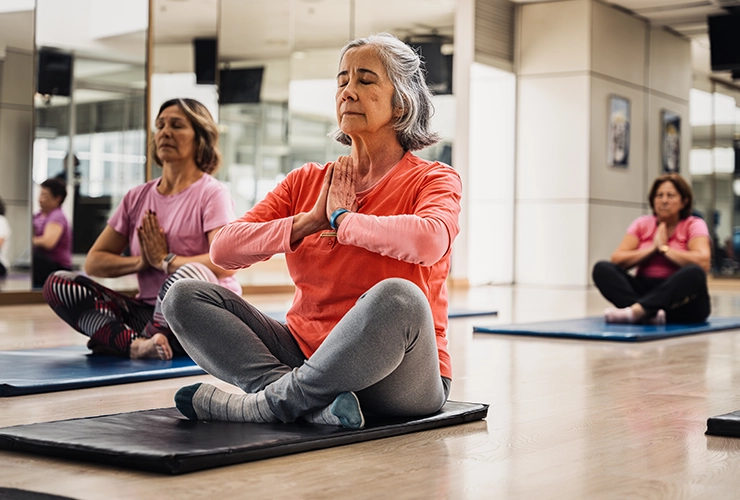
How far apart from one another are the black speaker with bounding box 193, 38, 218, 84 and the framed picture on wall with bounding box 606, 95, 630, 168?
5.27m

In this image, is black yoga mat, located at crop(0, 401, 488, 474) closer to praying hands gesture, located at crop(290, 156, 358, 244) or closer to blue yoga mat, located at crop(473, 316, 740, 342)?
praying hands gesture, located at crop(290, 156, 358, 244)

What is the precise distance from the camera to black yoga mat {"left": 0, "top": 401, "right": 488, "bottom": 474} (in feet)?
5.85

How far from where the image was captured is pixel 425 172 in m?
2.30

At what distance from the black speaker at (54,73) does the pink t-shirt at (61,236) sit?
828 millimetres

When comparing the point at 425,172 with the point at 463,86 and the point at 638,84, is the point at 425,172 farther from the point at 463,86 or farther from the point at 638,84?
the point at 638,84

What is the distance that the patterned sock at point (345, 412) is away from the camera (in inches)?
81.1

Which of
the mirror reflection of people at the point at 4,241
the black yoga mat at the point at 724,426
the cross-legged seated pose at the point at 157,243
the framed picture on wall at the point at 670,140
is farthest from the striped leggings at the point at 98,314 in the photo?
the framed picture on wall at the point at 670,140

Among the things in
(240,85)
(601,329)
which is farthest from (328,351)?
(240,85)

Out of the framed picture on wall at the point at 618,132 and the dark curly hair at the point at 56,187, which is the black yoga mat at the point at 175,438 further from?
the framed picture on wall at the point at 618,132

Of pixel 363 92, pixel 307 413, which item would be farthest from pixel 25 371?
pixel 363 92

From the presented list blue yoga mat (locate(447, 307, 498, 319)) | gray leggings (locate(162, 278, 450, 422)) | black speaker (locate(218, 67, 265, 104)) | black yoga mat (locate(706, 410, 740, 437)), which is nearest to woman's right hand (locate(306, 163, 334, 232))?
gray leggings (locate(162, 278, 450, 422))

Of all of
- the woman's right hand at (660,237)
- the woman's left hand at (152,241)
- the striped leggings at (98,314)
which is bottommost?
the striped leggings at (98,314)

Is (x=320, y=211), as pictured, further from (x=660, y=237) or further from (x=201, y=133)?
(x=660, y=237)

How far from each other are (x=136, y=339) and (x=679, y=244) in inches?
129
